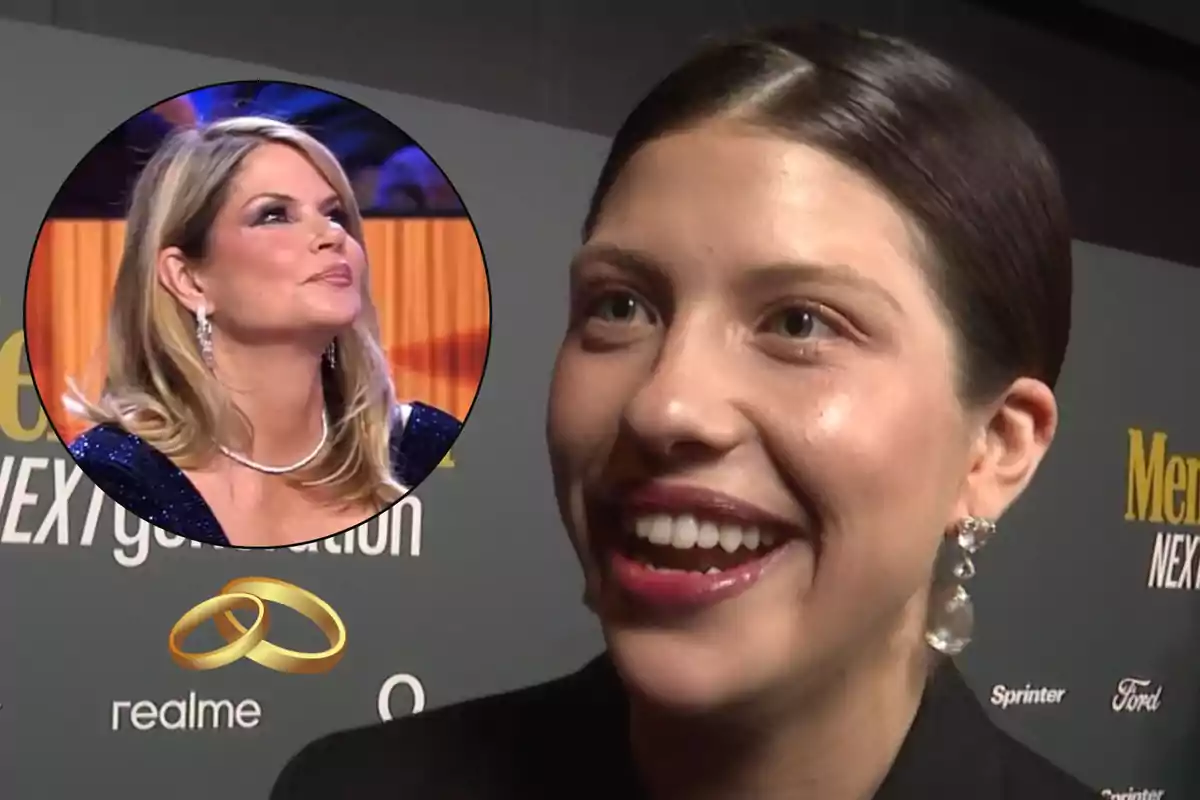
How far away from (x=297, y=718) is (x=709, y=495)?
2.37ft

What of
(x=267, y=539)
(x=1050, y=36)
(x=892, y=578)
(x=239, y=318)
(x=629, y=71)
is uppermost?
(x=1050, y=36)

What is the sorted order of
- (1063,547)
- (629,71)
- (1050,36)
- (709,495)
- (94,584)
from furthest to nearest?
(1050,36)
(1063,547)
(629,71)
(94,584)
(709,495)

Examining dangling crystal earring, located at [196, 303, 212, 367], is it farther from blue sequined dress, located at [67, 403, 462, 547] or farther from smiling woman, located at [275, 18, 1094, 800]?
smiling woman, located at [275, 18, 1094, 800]

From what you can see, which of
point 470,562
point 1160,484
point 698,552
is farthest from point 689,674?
point 1160,484

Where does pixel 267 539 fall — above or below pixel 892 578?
below

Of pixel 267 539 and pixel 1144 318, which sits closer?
pixel 267 539

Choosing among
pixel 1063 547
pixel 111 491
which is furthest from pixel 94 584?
pixel 1063 547

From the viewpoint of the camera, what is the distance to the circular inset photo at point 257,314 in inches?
42.6

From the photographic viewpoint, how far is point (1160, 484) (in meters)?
1.62

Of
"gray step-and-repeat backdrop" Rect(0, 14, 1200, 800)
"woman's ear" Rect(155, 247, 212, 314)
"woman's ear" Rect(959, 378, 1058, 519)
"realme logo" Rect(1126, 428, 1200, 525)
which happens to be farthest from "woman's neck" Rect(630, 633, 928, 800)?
"realme logo" Rect(1126, 428, 1200, 525)

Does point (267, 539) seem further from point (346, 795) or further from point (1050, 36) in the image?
point (1050, 36)

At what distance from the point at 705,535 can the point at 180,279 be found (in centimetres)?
72

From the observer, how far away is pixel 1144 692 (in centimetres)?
161

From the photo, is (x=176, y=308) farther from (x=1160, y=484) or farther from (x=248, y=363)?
(x=1160, y=484)
